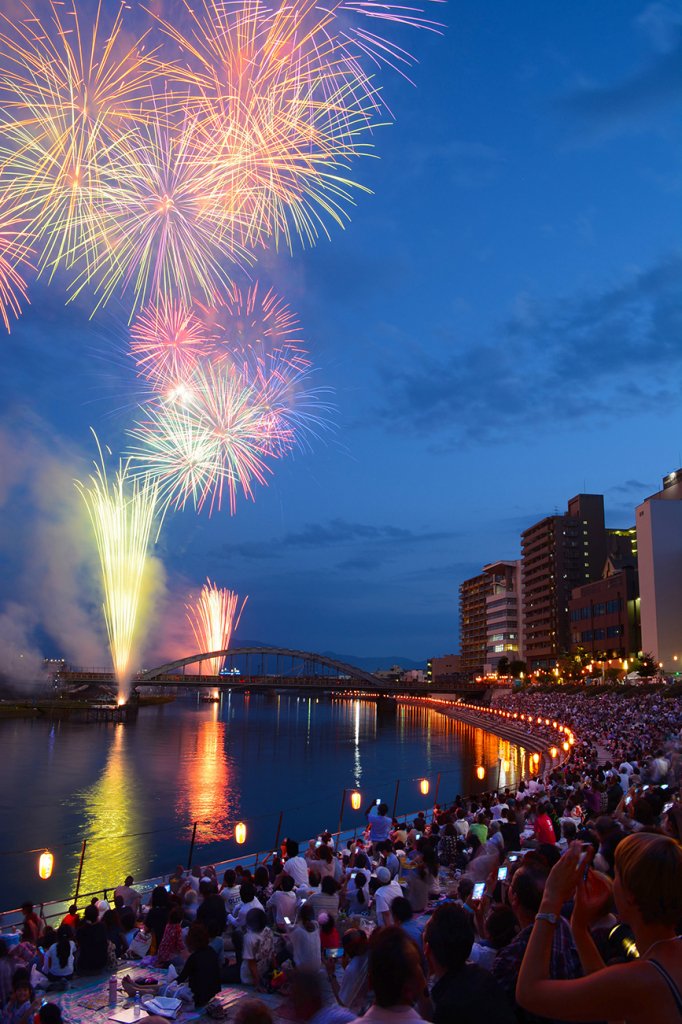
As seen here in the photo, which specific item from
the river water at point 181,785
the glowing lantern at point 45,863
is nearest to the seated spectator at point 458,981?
the river water at point 181,785

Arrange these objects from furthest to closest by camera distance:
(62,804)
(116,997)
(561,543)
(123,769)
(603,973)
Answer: (561,543) → (123,769) → (62,804) → (116,997) → (603,973)

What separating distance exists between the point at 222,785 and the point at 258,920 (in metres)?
33.6

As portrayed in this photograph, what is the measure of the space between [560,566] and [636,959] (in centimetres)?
12112

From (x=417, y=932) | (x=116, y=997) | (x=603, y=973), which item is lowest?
(x=116, y=997)

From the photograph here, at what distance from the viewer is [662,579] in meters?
68.2

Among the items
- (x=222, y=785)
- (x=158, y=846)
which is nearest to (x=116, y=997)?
(x=158, y=846)

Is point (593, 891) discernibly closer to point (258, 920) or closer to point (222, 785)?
point (258, 920)

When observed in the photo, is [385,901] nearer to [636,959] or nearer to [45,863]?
[636,959]

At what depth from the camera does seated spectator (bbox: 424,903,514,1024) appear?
2.84 metres

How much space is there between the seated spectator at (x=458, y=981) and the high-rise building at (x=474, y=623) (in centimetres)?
14859

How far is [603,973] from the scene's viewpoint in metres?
2.01

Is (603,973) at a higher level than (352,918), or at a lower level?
higher

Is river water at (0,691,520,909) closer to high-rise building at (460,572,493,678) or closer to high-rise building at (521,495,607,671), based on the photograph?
high-rise building at (521,495,607,671)

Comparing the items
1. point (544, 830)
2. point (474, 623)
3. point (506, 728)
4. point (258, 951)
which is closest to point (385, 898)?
point (258, 951)
